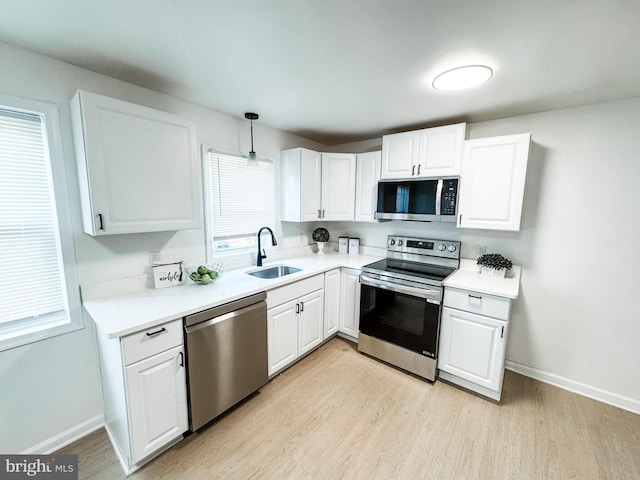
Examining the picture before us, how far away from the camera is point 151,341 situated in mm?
1396

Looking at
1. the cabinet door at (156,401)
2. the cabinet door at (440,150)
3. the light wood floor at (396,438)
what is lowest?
the light wood floor at (396,438)

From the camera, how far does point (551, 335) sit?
226cm

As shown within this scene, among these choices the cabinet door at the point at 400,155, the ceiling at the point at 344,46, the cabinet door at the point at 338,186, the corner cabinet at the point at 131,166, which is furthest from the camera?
the cabinet door at the point at 338,186

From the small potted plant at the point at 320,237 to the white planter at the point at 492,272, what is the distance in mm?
1747

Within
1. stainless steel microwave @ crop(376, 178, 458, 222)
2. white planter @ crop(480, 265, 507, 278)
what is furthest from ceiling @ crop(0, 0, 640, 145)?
white planter @ crop(480, 265, 507, 278)

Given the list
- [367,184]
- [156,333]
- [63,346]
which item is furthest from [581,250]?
[63,346]

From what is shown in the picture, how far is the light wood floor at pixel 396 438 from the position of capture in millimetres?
1488

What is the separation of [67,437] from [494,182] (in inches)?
142

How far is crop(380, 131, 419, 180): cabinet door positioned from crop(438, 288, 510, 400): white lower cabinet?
1.25 meters

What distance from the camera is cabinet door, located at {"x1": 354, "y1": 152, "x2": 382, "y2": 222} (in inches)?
113

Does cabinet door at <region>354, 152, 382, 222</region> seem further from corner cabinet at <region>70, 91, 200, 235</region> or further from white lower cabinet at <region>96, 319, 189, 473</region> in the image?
white lower cabinet at <region>96, 319, 189, 473</region>

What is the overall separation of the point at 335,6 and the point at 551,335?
2967 mm

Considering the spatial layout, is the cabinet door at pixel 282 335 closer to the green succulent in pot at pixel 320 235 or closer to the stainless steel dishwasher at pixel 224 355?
the stainless steel dishwasher at pixel 224 355

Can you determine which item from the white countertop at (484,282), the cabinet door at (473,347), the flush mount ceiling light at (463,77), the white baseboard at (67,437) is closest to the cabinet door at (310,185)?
the flush mount ceiling light at (463,77)
